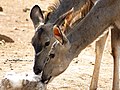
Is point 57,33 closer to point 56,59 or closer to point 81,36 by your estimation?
point 56,59

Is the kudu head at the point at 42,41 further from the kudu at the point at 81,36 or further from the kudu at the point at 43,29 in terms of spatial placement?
the kudu at the point at 81,36

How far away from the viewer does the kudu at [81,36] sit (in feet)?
26.7

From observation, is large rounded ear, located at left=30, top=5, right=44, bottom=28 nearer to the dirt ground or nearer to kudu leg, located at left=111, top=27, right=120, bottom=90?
the dirt ground

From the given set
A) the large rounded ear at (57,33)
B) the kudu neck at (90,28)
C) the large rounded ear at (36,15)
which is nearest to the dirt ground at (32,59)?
the large rounded ear at (36,15)

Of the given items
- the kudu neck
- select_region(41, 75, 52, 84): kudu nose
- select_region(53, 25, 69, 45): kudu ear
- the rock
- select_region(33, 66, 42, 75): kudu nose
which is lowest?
the rock

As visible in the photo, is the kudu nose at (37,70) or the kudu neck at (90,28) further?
the kudu nose at (37,70)

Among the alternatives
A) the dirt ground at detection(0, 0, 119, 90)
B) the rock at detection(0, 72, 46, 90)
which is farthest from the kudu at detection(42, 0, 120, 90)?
the dirt ground at detection(0, 0, 119, 90)

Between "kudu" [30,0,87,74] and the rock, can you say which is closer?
the rock

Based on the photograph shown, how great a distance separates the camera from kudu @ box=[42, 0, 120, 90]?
812cm

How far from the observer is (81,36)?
8.35 m

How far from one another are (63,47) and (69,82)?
1729 mm

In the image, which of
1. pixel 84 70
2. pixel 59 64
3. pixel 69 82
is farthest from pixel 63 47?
pixel 84 70

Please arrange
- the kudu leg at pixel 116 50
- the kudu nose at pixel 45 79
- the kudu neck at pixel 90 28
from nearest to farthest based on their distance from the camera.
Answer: the kudu nose at pixel 45 79, the kudu neck at pixel 90 28, the kudu leg at pixel 116 50

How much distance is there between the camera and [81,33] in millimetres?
8375
